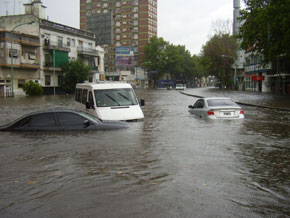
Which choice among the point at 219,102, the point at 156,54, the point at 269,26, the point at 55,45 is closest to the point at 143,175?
the point at 219,102

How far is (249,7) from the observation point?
3791cm

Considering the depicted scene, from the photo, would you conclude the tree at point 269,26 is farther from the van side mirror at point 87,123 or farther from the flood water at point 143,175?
the van side mirror at point 87,123

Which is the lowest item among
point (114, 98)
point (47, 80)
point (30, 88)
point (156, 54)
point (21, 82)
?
point (114, 98)

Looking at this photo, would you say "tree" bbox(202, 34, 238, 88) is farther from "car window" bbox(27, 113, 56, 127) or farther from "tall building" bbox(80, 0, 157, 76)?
"car window" bbox(27, 113, 56, 127)

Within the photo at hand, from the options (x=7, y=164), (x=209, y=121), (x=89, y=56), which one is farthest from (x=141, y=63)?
(x=7, y=164)

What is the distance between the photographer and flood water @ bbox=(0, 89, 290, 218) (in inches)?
201

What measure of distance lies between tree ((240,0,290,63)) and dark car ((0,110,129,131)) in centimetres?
2550

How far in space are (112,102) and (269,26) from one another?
2501cm

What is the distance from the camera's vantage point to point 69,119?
12.9m

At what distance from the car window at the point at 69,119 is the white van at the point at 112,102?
224 centimetres

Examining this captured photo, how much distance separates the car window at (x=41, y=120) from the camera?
12.7m

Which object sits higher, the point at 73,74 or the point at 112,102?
the point at 73,74

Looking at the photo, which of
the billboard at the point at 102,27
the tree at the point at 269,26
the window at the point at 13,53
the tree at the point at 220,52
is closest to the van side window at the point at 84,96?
the tree at the point at 269,26

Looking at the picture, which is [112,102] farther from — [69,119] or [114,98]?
[69,119]
